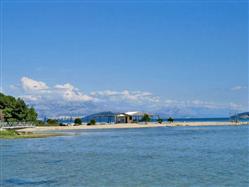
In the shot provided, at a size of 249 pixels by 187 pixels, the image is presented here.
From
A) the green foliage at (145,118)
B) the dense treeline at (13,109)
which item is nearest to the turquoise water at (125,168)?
the dense treeline at (13,109)

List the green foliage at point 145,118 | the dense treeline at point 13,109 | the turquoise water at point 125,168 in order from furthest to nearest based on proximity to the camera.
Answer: the green foliage at point 145,118
the dense treeline at point 13,109
the turquoise water at point 125,168

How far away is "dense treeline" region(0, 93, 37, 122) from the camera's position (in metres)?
102

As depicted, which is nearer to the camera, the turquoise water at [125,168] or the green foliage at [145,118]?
the turquoise water at [125,168]

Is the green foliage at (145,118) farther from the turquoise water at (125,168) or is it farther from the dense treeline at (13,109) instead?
the turquoise water at (125,168)

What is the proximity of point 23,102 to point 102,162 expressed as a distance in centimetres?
7175

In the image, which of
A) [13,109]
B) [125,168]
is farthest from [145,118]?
[125,168]

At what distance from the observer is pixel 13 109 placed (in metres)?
104

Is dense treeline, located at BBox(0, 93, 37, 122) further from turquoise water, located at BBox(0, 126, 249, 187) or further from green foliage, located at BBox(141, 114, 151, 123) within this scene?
turquoise water, located at BBox(0, 126, 249, 187)

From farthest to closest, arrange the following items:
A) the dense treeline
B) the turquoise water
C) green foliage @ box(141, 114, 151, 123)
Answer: green foliage @ box(141, 114, 151, 123) < the dense treeline < the turquoise water

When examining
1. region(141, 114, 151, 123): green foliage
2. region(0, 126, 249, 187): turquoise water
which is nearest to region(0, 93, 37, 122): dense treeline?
region(141, 114, 151, 123): green foliage

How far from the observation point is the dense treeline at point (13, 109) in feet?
335

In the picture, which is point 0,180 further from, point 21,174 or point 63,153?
point 63,153

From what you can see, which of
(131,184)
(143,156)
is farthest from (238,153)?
(131,184)

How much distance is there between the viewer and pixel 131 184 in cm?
2683
